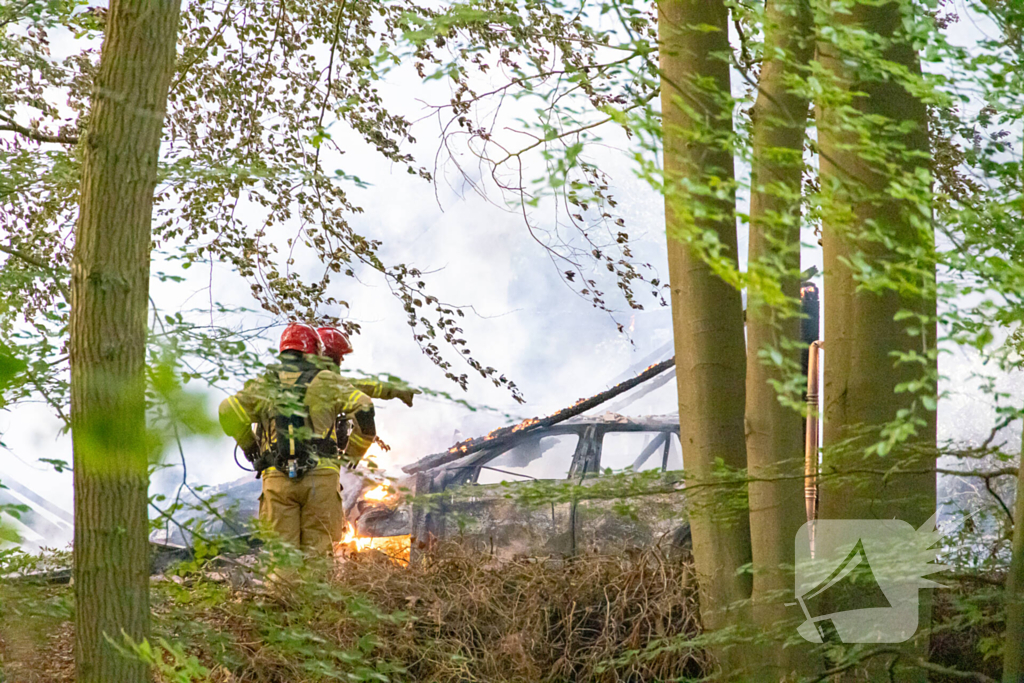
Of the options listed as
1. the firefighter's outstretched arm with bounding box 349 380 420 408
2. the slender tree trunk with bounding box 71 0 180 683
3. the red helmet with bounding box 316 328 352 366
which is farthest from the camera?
the red helmet with bounding box 316 328 352 366

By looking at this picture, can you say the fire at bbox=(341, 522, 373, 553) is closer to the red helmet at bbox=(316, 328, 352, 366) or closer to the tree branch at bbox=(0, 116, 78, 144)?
the red helmet at bbox=(316, 328, 352, 366)

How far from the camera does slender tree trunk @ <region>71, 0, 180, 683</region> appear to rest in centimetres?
311

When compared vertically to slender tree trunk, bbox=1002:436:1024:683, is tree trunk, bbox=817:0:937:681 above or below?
above

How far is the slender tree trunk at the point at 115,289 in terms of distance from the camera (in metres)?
3.11

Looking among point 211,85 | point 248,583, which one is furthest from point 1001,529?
point 211,85

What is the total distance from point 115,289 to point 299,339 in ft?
8.43

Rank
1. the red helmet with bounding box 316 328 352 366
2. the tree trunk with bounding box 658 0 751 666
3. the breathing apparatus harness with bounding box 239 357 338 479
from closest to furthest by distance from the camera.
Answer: the tree trunk with bounding box 658 0 751 666
the breathing apparatus harness with bounding box 239 357 338 479
the red helmet with bounding box 316 328 352 366

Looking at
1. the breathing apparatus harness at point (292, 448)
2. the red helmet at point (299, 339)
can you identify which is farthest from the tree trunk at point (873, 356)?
the red helmet at point (299, 339)

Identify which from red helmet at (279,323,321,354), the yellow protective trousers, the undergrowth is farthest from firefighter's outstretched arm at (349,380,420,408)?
the yellow protective trousers

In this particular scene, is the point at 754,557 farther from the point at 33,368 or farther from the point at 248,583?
the point at 33,368

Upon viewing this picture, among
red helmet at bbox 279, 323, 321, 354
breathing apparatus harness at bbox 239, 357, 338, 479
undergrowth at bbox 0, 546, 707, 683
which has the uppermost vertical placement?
red helmet at bbox 279, 323, 321, 354

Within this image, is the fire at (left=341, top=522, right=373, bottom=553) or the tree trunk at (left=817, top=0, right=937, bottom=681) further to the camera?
the fire at (left=341, top=522, right=373, bottom=553)

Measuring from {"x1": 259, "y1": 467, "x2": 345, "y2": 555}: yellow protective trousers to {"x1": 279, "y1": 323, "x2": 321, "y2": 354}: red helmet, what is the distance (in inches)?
30.6

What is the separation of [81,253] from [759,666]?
3236 millimetres
